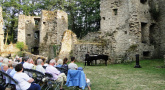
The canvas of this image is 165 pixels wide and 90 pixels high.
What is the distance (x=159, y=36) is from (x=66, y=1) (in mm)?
22734

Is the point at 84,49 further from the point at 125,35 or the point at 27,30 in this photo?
the point at 27,30

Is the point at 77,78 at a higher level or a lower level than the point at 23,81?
lower

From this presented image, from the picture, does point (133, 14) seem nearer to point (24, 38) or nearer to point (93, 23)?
point (93, 23)

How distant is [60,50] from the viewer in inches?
829

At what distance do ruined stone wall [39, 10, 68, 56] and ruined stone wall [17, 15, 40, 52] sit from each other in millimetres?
5530

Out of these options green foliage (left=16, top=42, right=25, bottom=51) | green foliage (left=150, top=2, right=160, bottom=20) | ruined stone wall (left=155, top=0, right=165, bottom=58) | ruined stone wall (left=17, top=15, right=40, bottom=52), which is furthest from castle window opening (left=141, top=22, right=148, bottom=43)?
ruined stone wall (left=17, top=15, right=40, bottom=52)

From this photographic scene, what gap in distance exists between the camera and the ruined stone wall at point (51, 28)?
25.7 metres

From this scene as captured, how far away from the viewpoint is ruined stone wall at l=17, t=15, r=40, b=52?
31689 millimetres

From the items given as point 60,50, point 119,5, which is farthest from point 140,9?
point 60,50

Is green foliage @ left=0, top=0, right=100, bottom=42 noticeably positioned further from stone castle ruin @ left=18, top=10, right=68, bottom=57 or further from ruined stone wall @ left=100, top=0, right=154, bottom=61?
ruined stone wall @ left=100, top=0, right=154, bottom=61

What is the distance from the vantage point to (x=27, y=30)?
33.0 metres

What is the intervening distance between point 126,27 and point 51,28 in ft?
42.0

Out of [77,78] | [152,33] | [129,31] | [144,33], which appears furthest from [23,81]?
[152,33]

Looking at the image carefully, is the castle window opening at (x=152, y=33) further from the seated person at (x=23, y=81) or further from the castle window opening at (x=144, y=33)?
the seated person at (x=23, y=81)
